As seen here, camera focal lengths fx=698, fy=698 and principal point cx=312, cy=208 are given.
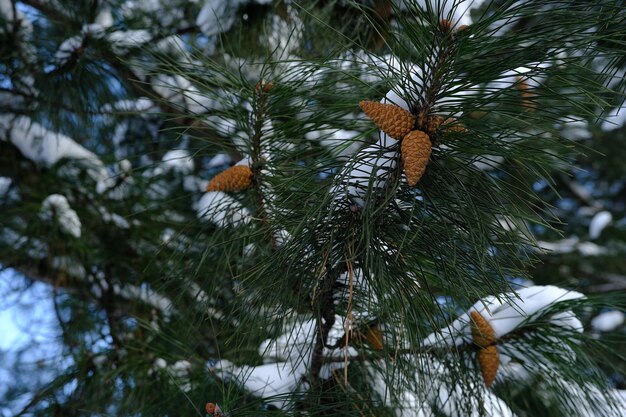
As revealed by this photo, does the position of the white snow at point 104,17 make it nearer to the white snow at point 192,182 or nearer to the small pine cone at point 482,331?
the white snow at point 192,182

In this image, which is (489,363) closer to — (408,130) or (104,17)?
(408,130)

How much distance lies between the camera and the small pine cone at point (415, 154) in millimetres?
688

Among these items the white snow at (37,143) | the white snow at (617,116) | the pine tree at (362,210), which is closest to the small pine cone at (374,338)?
the pine tree at (362,210)

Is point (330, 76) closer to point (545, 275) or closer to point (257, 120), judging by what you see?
point (257, 120)

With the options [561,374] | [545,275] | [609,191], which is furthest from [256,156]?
[609,191]

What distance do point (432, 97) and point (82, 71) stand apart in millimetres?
1181

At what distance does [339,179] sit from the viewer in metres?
0.75

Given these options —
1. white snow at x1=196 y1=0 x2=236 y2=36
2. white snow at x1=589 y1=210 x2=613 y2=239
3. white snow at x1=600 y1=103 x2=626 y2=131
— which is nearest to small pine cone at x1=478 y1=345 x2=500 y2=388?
white snow at x1=600 y1=103 x2=626 y2=131

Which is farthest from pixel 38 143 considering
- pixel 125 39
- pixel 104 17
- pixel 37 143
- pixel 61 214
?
pixel 125 39

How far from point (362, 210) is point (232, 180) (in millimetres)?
254

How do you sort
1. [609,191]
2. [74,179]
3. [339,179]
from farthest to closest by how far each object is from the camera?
1. [609,191]
2. [74,179]
3. [339,179]

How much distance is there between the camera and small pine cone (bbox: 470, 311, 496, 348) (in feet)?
3.34

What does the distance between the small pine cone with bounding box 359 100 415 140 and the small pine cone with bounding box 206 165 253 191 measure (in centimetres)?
29

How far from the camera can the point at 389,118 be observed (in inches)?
29.1
